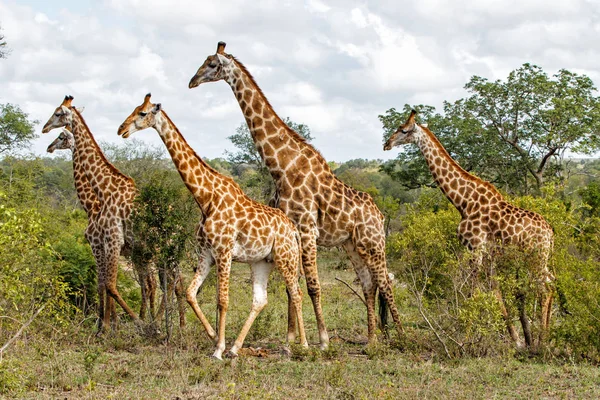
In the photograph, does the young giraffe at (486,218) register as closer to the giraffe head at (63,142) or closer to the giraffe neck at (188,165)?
the giraffe neck at (188,165)

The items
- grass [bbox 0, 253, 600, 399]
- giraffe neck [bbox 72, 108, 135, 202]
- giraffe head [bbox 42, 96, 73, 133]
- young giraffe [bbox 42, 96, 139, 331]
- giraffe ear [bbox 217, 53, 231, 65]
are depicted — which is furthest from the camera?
giraffe head [bbox 42, 96, 73, 133]

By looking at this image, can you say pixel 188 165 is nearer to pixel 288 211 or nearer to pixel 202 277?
pixel 202 277

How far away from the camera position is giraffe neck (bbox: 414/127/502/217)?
10828 millimetres

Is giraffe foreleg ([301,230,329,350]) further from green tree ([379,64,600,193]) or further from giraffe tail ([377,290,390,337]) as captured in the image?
green tree ([379,64,600,193])

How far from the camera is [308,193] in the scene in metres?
10.4

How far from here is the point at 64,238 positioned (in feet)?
40.7

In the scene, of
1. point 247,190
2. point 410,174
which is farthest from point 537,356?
point 410,174

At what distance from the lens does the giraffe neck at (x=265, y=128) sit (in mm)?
10516

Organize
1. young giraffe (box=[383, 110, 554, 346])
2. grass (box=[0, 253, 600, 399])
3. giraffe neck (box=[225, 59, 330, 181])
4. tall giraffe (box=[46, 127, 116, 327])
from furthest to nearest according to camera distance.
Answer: tall giraffe (box=[46, 127, 116, 327]) → giraffe neck (box=[225, 59, 330, 181]) → young giraffe (box=[383, 110, 554, 346]) → grass (box=[0, 253, 600, 399])

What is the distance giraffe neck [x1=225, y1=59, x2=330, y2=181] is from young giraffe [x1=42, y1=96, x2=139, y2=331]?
203cm

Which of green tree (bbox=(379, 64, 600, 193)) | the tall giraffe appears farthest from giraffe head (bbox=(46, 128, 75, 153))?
green tree (bbox=(379, 64, 600, 193))

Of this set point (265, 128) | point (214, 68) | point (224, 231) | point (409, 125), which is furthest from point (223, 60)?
point (409, 125)

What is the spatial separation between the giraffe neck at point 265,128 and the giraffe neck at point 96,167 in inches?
80.6

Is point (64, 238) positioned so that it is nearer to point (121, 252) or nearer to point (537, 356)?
point (121, 252)
